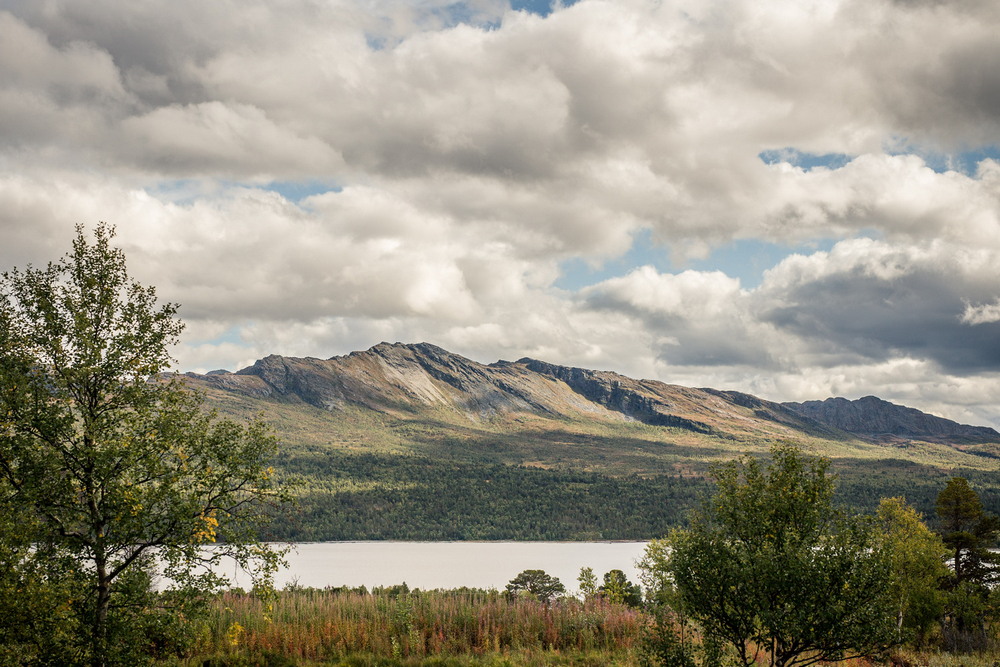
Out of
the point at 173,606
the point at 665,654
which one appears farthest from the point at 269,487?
the point at 665,654

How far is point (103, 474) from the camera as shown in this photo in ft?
60.1

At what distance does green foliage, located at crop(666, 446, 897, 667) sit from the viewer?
17.2 meters

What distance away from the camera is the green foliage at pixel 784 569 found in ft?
56.3

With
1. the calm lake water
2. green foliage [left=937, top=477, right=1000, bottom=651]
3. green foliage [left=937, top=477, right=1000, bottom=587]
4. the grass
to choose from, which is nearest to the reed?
the grass

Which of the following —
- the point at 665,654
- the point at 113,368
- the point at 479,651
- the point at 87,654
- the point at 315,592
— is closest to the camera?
the point at 87,654

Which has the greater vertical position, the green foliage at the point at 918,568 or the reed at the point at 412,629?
the reed at the point at 412,629

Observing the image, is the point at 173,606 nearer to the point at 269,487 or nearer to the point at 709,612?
the point at 269,487

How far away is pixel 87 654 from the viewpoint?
1742 centimetres

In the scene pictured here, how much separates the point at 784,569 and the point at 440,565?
145m

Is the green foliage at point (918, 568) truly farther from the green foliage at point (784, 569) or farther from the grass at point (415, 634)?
the green foliage at point (784, 569)

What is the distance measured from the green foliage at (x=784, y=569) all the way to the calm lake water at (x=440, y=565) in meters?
81.9

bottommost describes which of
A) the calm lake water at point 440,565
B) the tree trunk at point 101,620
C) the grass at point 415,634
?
the calm lake water at point 440,565

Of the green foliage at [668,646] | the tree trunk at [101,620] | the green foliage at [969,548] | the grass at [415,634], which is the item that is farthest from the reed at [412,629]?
the green foliage at [969,548]

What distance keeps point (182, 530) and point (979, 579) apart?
190 feet
